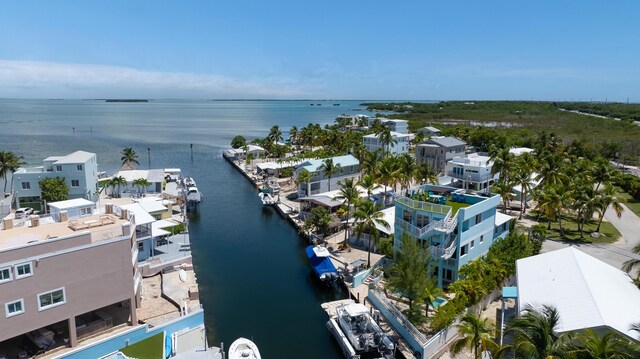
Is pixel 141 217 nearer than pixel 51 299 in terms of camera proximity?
No

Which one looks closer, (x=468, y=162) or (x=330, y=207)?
(x=330, y=207)

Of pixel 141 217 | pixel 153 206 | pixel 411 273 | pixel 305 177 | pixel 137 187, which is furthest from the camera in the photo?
pixel 137 187

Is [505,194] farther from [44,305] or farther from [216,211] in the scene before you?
[44,305]

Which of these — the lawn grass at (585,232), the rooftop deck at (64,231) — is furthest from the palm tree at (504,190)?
the rooftop deck at (64,231)

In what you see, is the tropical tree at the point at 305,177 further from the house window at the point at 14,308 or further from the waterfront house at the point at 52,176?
the house window at the point at 14,308

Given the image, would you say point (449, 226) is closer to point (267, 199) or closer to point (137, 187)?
point (267, 199)

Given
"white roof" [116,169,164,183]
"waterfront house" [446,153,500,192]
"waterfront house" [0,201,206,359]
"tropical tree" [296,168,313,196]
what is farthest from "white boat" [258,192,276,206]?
"waterfront house" [0,201,206,359]

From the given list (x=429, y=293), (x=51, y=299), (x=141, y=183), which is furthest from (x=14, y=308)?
(x=141, y=183)

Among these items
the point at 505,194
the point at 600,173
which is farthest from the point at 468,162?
the point at 600,173
